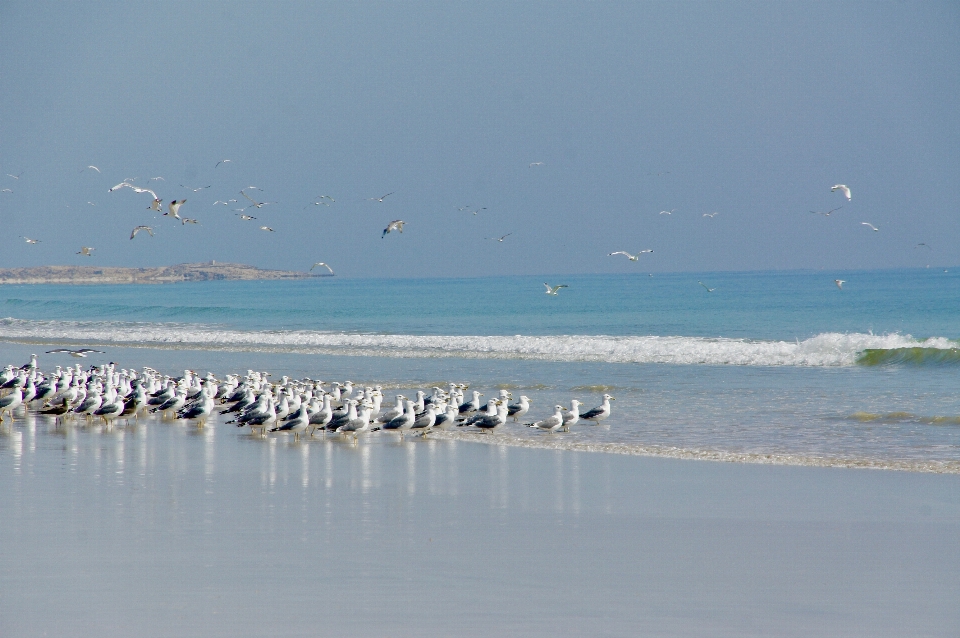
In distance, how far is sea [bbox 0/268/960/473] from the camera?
15875 mm

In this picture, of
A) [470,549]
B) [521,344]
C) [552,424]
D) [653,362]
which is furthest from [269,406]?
[521,344]

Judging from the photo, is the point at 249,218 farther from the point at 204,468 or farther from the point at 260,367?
the point at 204,468

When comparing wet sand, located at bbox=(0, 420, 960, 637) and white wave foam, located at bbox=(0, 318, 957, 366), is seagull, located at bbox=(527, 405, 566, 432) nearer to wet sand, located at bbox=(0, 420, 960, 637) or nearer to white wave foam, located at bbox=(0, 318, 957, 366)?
wet sand, located at bbox=(0, 420, 960, 637)

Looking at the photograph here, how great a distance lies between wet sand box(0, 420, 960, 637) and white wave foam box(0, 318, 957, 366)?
60.7 ft

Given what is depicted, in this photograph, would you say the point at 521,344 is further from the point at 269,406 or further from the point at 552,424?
the point at 269,406

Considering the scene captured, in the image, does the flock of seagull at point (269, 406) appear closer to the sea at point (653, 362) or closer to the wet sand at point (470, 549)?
the sea at point (653, 362)

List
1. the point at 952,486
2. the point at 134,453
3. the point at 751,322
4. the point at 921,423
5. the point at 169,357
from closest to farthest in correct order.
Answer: the point at 952,486, the point at 134,453, the point at 921,423, the point at 169,357, the point at 751,322

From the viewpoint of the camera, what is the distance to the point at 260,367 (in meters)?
31.1

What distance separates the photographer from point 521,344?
37.3 m

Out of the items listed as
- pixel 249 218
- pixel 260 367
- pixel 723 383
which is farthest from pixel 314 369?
pixel 723 383

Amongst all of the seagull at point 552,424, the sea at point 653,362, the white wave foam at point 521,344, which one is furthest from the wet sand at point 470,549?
the white wave foam at point 521,344

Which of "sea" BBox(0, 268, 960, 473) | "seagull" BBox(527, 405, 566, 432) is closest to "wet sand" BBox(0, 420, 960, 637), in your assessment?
"sea" BBox(0, 268, 960, 473)

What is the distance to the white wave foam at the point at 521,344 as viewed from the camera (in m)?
31.1

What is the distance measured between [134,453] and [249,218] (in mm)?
10970
